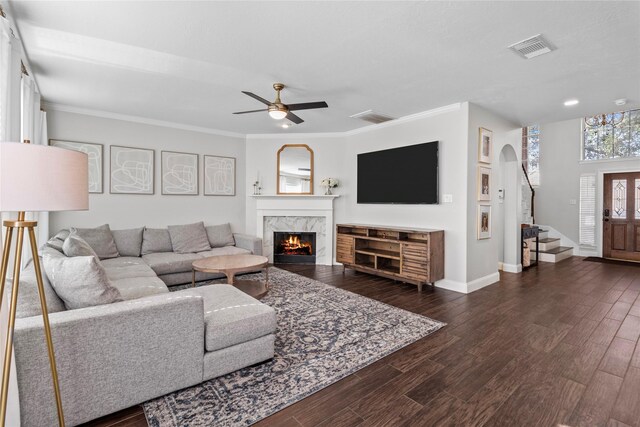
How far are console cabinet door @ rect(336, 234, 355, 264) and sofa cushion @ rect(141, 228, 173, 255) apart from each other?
9.07 ft

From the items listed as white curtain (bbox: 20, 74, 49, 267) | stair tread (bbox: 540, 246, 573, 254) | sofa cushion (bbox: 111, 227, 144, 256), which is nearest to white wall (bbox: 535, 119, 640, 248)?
stair tread (bbox: 540, 246, 573, 254)

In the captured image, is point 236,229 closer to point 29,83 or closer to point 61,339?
point 29,83

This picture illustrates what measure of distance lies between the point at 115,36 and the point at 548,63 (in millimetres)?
3957

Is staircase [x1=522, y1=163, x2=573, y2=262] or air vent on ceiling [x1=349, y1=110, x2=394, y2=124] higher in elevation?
air vent on ceiling [x1=349, y1=110, x2=394, y2=124]

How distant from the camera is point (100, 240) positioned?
13.9 feet

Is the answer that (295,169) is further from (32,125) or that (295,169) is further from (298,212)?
(32,125)

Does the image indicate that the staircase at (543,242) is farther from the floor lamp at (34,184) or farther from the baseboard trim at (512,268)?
the floor lamp at (34,184)

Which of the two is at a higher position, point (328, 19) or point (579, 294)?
point (328, 19)

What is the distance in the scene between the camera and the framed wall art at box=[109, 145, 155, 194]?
4805 millimetres

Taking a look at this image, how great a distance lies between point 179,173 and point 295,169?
2.12 metres

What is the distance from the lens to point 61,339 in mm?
1553

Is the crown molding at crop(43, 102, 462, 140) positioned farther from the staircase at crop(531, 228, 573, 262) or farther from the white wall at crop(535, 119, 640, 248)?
the white wall at crop(535, 119, 640, 248)

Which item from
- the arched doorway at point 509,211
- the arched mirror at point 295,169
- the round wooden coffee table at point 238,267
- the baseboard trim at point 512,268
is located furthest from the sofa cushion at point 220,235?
the baseboard trim at point 512,268

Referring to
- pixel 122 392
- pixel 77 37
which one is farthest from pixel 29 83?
pixel 122 392
